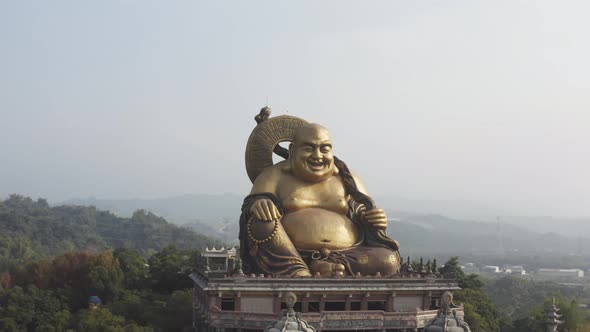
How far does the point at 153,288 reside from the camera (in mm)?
33438

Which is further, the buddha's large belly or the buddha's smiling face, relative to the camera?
the buddha's smiling face

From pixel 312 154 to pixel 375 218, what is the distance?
2925mm

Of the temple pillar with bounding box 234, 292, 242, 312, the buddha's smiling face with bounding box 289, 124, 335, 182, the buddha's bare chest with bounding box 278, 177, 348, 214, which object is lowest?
the temple pillar with bounding box 234, 292, 242, 312

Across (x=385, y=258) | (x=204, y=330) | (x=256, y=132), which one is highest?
(x=256, y=132)

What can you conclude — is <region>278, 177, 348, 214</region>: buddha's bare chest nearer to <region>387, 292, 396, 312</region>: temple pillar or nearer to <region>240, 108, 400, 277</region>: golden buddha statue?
<region>240, 108, 400, 277</region>: golden buddha statue

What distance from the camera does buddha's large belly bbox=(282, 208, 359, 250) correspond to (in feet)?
73.7

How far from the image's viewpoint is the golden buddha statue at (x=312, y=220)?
22016mm

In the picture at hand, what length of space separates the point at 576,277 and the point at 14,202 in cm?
11399

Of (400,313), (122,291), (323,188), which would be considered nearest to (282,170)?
(323,188)

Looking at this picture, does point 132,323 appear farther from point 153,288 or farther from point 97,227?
point 97,227

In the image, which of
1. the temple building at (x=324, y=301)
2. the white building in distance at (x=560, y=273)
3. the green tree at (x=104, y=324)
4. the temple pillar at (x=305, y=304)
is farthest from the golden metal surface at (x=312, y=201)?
the white building in distance at (x=560, y=273)

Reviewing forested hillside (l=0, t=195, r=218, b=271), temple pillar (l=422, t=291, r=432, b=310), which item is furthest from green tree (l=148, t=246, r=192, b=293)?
forested hillside (l=0, t=195, r=218, b=271)

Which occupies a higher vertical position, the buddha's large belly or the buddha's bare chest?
the buddha's bare chest

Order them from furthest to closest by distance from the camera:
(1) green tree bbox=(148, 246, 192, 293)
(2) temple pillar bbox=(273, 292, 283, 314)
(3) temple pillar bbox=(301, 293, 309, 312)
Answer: (1) green tree bbox=(148, 246, 192, 293) → (3) temple pillar bbox=(301, 293, 309, 312) → (2) temple pillar bbox=(273, 292, 283, 314)
